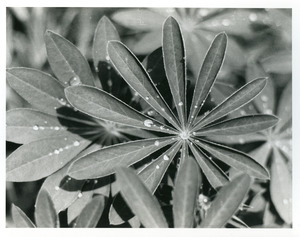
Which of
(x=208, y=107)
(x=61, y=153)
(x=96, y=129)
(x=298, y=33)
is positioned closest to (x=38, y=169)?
(x=61, y=153)

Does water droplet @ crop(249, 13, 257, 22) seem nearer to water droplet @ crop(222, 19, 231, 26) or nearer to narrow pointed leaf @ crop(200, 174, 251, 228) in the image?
water droplet @ crop(222, 19, 231, 26)

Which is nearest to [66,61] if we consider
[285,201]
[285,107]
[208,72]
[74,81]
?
[74,81]

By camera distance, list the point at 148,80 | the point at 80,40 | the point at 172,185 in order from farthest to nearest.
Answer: the point at 80,40 < the point at 172,185 < the point at 148,80

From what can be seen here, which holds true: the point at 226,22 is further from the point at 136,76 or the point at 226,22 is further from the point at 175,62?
the point at 136,76

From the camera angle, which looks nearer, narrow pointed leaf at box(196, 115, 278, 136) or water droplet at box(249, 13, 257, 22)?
narrow pointed leaf at box(196, 115, 278, 136)

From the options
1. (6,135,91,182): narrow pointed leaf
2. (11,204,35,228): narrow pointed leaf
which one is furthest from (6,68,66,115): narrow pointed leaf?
(11,204,35,228): narrow pointed leaf
